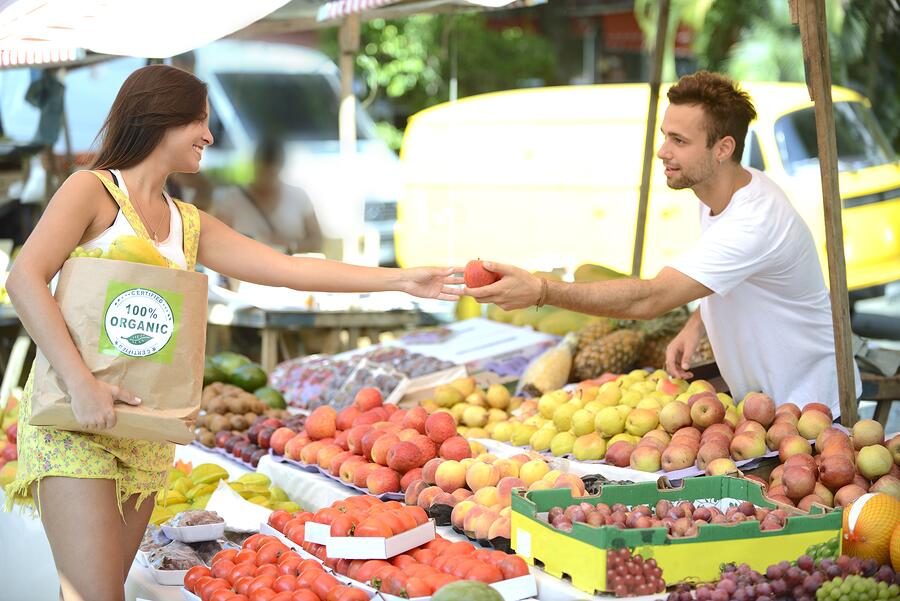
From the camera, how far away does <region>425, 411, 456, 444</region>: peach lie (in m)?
3.55

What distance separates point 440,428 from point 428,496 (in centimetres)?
41

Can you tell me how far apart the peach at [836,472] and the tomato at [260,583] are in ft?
5.07

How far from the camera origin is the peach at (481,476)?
3154 millimetres

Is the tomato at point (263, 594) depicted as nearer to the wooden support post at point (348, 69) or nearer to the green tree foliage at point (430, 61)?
the wooden support post at point (348, 69)

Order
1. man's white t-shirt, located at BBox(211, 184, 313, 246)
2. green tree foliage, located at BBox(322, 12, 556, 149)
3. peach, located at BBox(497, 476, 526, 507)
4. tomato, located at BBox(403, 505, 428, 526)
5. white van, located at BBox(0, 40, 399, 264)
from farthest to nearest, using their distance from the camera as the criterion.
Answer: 1. green tree foliage, located at BBox(322, 12, 556, 149)
2. white van, located at BBox(0, 40, 399, 264)
3. man's white t-shirt, located at BBox(211, 184, 313, 246)
4. peach, located at BBox(497, 476, 526, 507)
5. tomato, located at BBox(403, 505, 428, 526)

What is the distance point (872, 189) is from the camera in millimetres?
8391

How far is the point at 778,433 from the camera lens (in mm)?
Answer: 3268

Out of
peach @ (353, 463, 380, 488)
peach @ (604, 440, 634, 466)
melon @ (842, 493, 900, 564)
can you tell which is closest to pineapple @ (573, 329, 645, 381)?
peach @ (604, 440, 634, 466)

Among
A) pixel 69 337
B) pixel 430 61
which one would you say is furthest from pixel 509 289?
pixel 430 61

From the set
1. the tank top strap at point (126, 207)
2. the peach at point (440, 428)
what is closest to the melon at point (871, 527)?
the peach at point (440, 428)

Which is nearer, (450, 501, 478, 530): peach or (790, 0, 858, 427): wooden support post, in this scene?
(450, 501, 478, 530): peach

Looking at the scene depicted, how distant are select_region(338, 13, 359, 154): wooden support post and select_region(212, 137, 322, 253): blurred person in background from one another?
99 centimetres

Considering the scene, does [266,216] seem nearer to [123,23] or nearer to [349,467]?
[123,23]

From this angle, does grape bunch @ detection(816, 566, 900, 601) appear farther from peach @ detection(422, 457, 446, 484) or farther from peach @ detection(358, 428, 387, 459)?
peach @ detection(358, 428, 387, 459)
